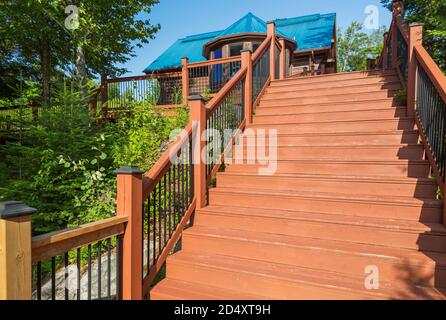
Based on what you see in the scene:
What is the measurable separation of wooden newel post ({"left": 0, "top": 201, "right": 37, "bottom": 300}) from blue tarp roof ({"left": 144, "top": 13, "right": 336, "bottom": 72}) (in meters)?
11.2

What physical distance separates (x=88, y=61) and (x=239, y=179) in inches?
487

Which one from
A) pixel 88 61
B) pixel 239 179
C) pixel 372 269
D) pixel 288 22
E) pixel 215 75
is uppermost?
pixel 288 22

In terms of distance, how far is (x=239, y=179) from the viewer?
3740mm

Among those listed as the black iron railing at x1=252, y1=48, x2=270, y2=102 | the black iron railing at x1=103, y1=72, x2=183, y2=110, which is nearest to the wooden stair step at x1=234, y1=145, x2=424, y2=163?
the black iron railing at x1=252, y1=48, x2=270, y2=102

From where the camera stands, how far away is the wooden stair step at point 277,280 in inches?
87.3

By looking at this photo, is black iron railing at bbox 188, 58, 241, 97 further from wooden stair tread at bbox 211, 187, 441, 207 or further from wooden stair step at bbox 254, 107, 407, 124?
wooden stair tread at bbox 211, 187, 441, 207

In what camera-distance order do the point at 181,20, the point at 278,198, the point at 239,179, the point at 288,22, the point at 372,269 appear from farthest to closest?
the point at 181,20
the point at 288,22
the point at 239,179
the point at 278,198
the point at 372,269

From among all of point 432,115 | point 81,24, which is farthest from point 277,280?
point 81,24

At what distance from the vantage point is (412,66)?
391 cm

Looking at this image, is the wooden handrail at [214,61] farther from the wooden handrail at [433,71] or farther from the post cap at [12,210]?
the post cap at [12,210]

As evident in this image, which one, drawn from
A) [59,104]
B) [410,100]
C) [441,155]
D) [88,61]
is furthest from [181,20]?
[441,155]

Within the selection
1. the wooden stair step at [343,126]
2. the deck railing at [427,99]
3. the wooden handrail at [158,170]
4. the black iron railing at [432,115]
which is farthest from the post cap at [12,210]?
the wooden stair step at [343,126]

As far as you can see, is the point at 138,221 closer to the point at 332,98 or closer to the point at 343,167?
the point at 343,167
